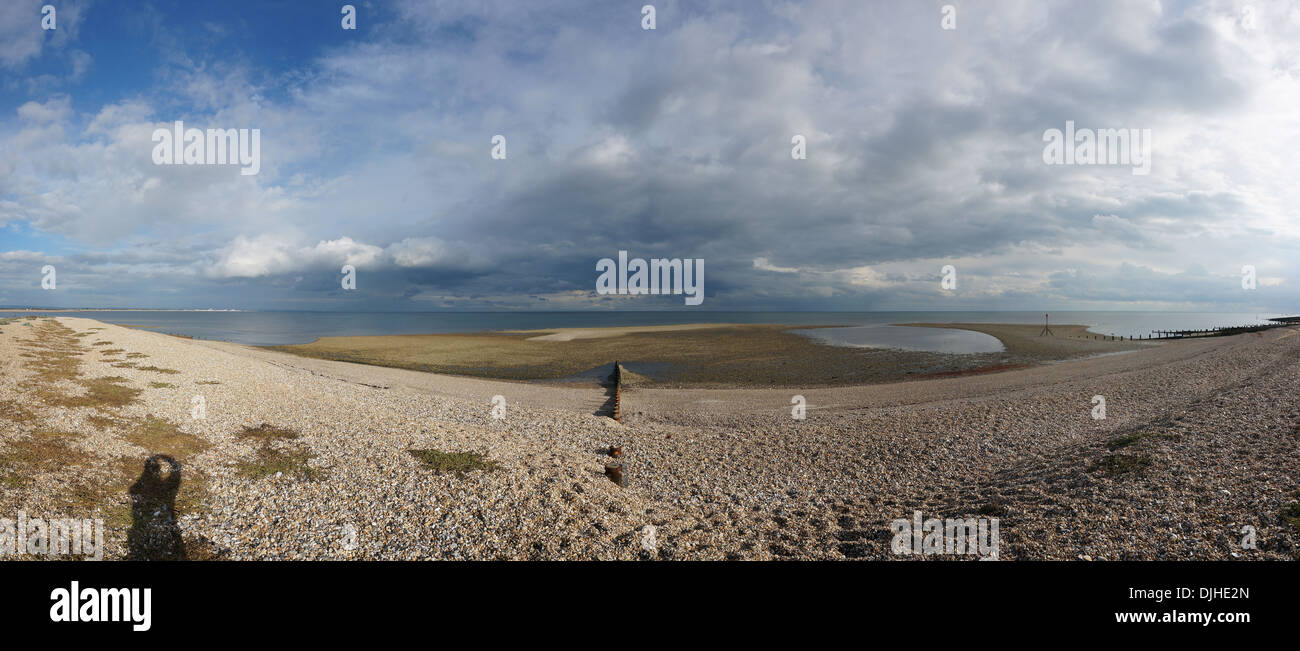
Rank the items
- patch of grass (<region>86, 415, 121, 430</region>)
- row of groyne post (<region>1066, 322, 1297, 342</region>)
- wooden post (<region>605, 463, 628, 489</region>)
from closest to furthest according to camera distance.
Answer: patch of grass (<region>86, 415, 121, 430</region>) → wooden post (<region>605, 463, 628, 489</region>) → row of groyne post (<region>1066, 322, 1297, 342</region>)

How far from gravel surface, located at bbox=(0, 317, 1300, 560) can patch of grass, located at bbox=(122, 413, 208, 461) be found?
24cm

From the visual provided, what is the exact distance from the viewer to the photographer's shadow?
812cm

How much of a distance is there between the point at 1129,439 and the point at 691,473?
41.5 feet

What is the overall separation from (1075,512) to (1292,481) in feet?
15.2

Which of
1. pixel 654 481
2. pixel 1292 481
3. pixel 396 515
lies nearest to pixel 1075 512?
pixel 1292 481

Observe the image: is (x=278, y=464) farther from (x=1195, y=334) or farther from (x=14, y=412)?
(x=1195, y=334)

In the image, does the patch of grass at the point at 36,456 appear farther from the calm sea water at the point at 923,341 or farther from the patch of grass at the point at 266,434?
the calm sea water at the point at 923,341

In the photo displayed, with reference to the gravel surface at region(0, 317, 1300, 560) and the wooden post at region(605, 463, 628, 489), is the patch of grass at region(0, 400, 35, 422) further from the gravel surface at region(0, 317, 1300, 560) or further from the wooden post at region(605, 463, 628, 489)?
the wooden post at region(605, 463, 628, 489)

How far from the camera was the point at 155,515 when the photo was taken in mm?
9086

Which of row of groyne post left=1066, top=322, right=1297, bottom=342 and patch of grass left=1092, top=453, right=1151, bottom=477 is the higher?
row of groyne post left=1066, top=322, right=1297, bottom=342

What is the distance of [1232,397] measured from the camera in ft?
59.5

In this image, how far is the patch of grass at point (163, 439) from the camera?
1197 centimetres

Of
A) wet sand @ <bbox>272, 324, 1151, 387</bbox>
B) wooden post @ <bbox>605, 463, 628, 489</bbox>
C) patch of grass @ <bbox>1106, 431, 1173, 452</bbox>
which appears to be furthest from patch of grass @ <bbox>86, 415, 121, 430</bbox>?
patch of grass @ <bbox>1106, 431, 1173, 452</bbox>

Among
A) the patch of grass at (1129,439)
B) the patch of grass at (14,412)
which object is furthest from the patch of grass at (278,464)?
the patch of grass at (1129,439)
